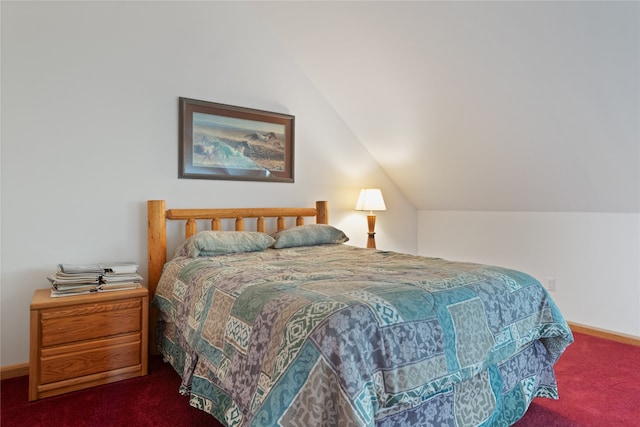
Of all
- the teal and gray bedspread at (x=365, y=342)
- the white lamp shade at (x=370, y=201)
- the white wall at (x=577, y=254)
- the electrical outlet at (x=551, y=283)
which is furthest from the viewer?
the white lamp shade at (x=370, y=201)

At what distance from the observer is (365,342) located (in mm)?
1225

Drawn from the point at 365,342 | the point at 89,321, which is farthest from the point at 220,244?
the point at 365,342

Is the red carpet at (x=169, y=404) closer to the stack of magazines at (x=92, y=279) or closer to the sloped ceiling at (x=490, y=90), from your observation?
the stack of magazines at (x=92, y=279)

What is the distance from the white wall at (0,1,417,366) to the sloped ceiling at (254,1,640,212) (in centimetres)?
56

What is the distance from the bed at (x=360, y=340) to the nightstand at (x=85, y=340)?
20cm

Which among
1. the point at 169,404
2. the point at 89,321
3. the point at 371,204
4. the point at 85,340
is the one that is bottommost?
the point at 169,404

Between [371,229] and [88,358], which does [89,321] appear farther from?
[371,229]

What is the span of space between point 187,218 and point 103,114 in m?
0.90

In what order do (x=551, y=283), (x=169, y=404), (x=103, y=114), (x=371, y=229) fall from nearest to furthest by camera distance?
(x=169, y=404), (x=103, y=114), (x=551, y=283), (x=371, y=229)

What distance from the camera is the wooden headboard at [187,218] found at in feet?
8.91

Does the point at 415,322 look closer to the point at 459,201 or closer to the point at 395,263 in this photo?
the point at 395,263

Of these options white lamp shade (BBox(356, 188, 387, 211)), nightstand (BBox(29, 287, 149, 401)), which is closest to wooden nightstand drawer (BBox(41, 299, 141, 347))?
nightstand (BBox(29, 287, 149, 401))

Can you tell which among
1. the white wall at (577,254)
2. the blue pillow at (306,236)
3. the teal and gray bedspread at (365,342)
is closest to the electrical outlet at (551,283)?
the white wall at (577,254)

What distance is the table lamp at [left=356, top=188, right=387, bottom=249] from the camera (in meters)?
3.88
